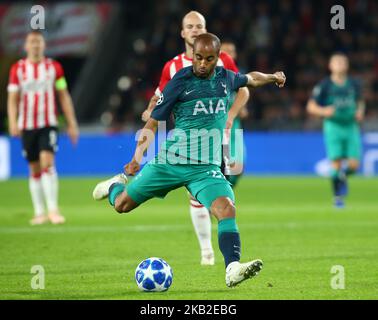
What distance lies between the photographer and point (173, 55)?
24.1m

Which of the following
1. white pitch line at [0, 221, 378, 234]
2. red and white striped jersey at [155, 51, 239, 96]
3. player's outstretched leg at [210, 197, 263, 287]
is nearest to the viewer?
player's outstretched leg at [210, 197, 263, 287]

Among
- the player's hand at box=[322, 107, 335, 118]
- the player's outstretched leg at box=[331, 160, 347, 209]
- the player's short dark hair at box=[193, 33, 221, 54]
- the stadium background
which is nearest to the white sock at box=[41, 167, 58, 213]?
the player's outstretched leg at box=[331, 160, 347, 209]

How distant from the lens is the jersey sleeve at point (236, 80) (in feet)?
24.0

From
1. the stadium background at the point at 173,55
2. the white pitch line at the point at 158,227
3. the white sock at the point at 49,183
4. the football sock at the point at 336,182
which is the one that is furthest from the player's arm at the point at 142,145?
the stadium background at the point at 173,55

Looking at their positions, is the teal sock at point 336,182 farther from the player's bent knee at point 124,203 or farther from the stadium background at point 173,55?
the player's bent knee at point 124,203

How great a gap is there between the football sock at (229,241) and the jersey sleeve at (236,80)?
1111 millimetres

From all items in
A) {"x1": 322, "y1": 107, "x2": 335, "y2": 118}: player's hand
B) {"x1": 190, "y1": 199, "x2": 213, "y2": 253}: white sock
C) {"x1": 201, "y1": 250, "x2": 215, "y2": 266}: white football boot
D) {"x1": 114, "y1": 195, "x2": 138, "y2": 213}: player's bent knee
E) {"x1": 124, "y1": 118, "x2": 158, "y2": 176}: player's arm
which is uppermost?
{"x1": 322, "y1": 107, "x2": 335, "y2": 118}: player's hand

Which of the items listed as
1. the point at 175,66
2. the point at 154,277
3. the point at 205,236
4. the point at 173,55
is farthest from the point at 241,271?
the point at 173,55

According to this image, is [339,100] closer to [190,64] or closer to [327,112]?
[327,112]

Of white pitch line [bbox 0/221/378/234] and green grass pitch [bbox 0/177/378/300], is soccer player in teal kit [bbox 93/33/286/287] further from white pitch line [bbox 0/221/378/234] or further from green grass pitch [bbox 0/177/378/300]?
white pitch line [bbox 0/221/378/234]

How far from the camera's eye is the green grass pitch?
23.0ft

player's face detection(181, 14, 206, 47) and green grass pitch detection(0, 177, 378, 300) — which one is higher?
player's face detection(181, 14, 206, 47)
